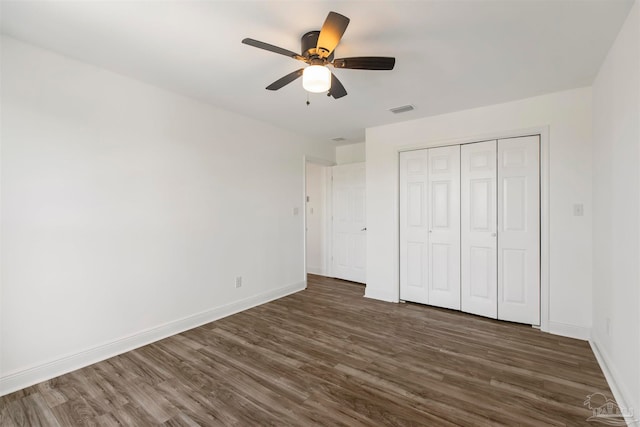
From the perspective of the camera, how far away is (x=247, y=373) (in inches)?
91.3

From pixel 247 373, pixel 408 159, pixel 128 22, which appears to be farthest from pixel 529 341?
pixel 128 22

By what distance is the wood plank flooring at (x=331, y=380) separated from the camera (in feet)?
6.04

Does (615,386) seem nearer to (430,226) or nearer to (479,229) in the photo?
(479,229)

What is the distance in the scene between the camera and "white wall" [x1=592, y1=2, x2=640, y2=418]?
1.71 metres

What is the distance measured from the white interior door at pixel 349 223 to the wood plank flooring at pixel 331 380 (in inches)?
76.7

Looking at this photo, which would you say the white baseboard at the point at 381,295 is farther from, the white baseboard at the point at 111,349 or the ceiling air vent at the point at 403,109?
the ceiling air vent at the point at 403,109

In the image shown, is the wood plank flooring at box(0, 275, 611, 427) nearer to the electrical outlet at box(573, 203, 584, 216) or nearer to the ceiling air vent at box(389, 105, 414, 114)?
the electrical outlet at box(573, 203, 584, 216)

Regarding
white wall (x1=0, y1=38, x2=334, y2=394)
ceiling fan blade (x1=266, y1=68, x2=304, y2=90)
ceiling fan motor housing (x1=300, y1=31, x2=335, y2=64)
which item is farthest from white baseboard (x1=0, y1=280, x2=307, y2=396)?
ceiling fan motor housing (x1=300, y1=31, x2=335, y2=64)

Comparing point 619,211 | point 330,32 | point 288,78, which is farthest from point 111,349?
point 619,211

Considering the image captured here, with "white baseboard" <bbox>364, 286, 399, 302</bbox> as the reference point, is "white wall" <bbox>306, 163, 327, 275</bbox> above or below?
above

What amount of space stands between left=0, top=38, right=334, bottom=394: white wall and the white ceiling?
0.35 metres

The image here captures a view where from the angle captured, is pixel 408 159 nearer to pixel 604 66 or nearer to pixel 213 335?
pixel 604 66

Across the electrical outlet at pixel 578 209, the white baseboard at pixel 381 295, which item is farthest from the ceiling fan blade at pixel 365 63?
the white baseboard at pixel 381 295

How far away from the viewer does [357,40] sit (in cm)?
203
